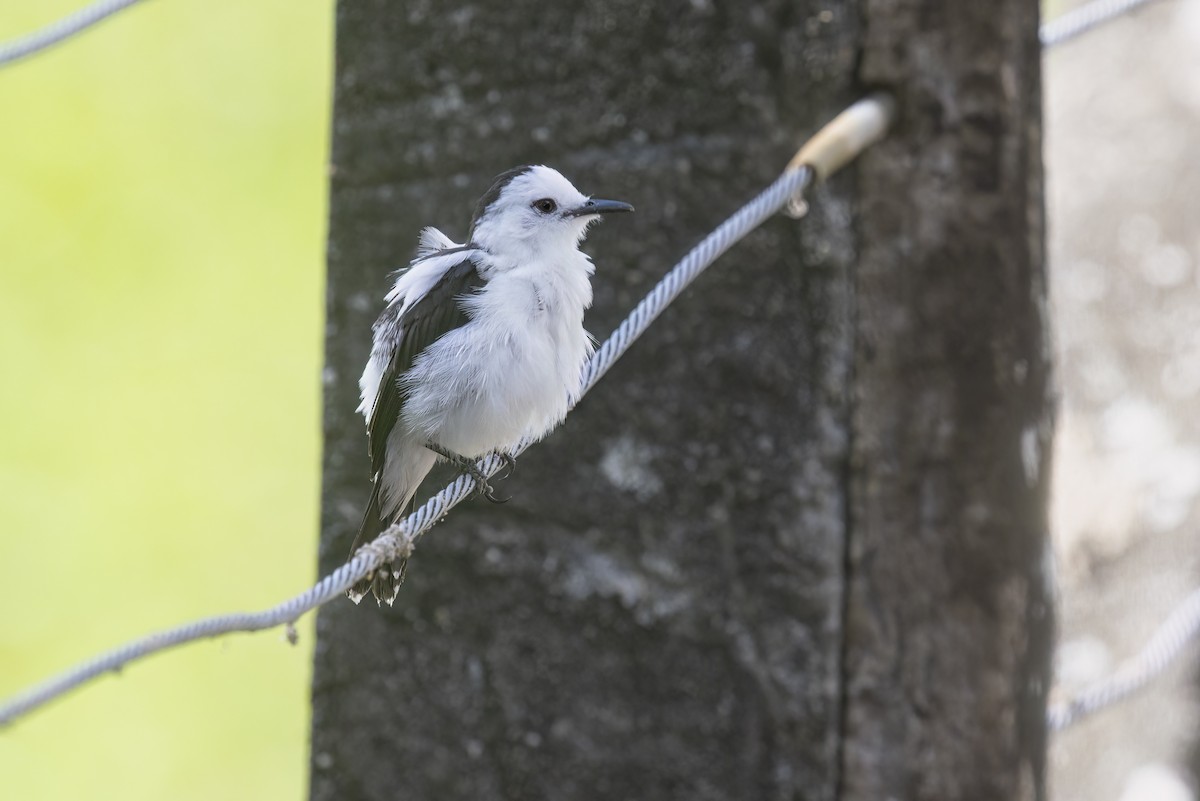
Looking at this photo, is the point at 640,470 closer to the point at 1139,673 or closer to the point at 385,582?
the point at 385,582

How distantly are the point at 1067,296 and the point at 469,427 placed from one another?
2.98m

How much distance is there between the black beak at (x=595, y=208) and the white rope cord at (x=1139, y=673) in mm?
1840

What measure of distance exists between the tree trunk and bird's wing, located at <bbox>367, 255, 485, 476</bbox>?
37cm

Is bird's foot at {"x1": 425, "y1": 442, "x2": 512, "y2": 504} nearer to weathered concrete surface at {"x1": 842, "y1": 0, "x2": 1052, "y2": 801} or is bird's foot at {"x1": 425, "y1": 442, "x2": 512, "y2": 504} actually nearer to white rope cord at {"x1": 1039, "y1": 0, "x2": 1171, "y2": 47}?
weathered concrete surface at {"x1": 842, "y1": 0, "x2": 1052, "y2": 801}

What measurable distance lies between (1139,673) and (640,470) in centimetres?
169

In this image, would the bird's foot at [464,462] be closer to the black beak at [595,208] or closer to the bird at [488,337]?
the bird at [488,337]

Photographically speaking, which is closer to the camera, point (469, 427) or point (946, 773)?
point (469, 427)

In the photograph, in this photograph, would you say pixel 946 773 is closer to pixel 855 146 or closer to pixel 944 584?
pixel 944 584

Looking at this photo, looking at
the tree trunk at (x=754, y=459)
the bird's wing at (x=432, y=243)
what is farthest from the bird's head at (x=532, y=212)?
the tree trunk at (x=754, y=459)

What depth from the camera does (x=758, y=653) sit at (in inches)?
103

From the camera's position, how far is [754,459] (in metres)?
2.63

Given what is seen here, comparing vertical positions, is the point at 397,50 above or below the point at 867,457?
above

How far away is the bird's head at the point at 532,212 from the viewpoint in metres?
2.34

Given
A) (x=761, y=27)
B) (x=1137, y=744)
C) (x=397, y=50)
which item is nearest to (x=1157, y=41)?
(x=1137, y=744)
